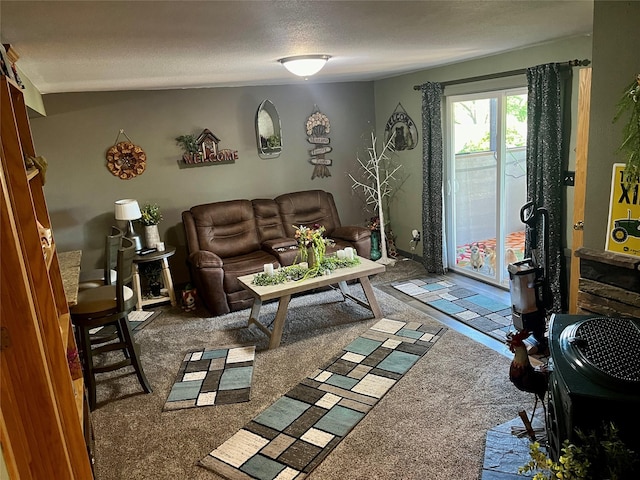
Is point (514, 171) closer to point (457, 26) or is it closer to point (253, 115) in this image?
point (457, 26)

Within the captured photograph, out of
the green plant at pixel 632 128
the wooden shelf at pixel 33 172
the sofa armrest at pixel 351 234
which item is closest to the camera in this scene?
the wooden shelf at pixel 33 172

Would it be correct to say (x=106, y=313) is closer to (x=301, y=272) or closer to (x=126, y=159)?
(x=301, y=272)

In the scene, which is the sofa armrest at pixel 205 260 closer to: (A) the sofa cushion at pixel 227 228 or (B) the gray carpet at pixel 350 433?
(A) the sofa cushion at pixel 227 228

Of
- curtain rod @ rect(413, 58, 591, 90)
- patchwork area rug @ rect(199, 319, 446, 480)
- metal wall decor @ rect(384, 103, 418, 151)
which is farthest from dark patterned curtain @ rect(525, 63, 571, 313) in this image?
metal wall decor @ rect(384, 103, 418, 151)

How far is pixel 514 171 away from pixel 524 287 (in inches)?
69.3

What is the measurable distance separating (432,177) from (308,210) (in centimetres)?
154

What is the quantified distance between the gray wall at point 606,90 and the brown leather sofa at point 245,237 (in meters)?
3.20

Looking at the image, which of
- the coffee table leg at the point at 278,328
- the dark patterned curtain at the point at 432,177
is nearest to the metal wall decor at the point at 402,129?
the dark patterned curtain at the point at 432,177

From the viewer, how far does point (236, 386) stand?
346 cm

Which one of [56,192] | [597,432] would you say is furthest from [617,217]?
[56,192]

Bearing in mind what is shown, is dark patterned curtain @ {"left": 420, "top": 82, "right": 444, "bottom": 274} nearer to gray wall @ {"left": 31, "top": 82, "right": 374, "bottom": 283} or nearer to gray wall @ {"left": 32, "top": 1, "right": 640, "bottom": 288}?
gray wall @ {"left": 32, "top": 1, "right": 640, "bottom": 288}

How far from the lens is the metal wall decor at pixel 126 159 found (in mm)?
5254

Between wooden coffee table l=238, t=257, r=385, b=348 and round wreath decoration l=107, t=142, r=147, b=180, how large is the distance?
1931mm

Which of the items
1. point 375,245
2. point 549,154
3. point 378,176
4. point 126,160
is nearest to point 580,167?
point 549,154
